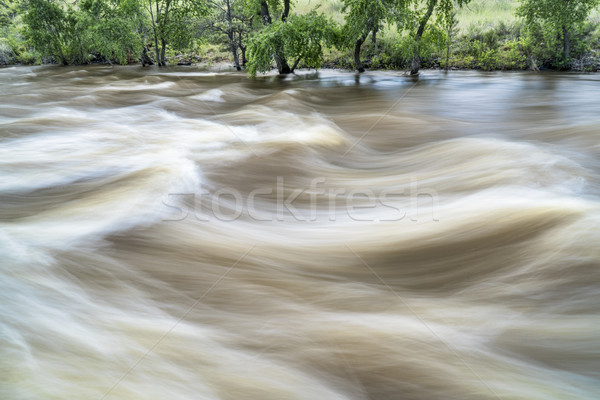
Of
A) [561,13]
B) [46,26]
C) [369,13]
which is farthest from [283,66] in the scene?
[46,26]

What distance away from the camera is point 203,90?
970 cm

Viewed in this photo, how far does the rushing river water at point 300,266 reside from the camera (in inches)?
61.5

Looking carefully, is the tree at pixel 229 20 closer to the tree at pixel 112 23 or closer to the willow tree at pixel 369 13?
the tree at pixel 112 23

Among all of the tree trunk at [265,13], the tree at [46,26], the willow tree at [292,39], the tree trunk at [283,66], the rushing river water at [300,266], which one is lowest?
the rushing river water at [300,266]

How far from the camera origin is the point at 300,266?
2.51 meters

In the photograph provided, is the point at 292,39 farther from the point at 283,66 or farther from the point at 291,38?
the point at 283,66

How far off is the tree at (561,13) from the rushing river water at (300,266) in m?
7.45

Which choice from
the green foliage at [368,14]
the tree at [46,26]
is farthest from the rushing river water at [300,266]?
the tree at [46,26]

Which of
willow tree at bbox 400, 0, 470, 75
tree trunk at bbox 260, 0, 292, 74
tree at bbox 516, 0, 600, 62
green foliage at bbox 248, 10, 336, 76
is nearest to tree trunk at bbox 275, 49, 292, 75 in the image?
tree trunk at bbox 260, 0, 292, 74

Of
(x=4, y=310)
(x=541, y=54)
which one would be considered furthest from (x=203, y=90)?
(x=541, y=54)

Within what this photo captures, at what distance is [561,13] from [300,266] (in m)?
12.3

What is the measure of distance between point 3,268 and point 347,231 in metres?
2.13

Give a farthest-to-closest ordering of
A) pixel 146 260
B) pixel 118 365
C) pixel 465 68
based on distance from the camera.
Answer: pixel 465 68 → pixel 146 260 → pixel 118 365

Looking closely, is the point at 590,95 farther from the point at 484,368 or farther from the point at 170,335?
the point at 170,335
